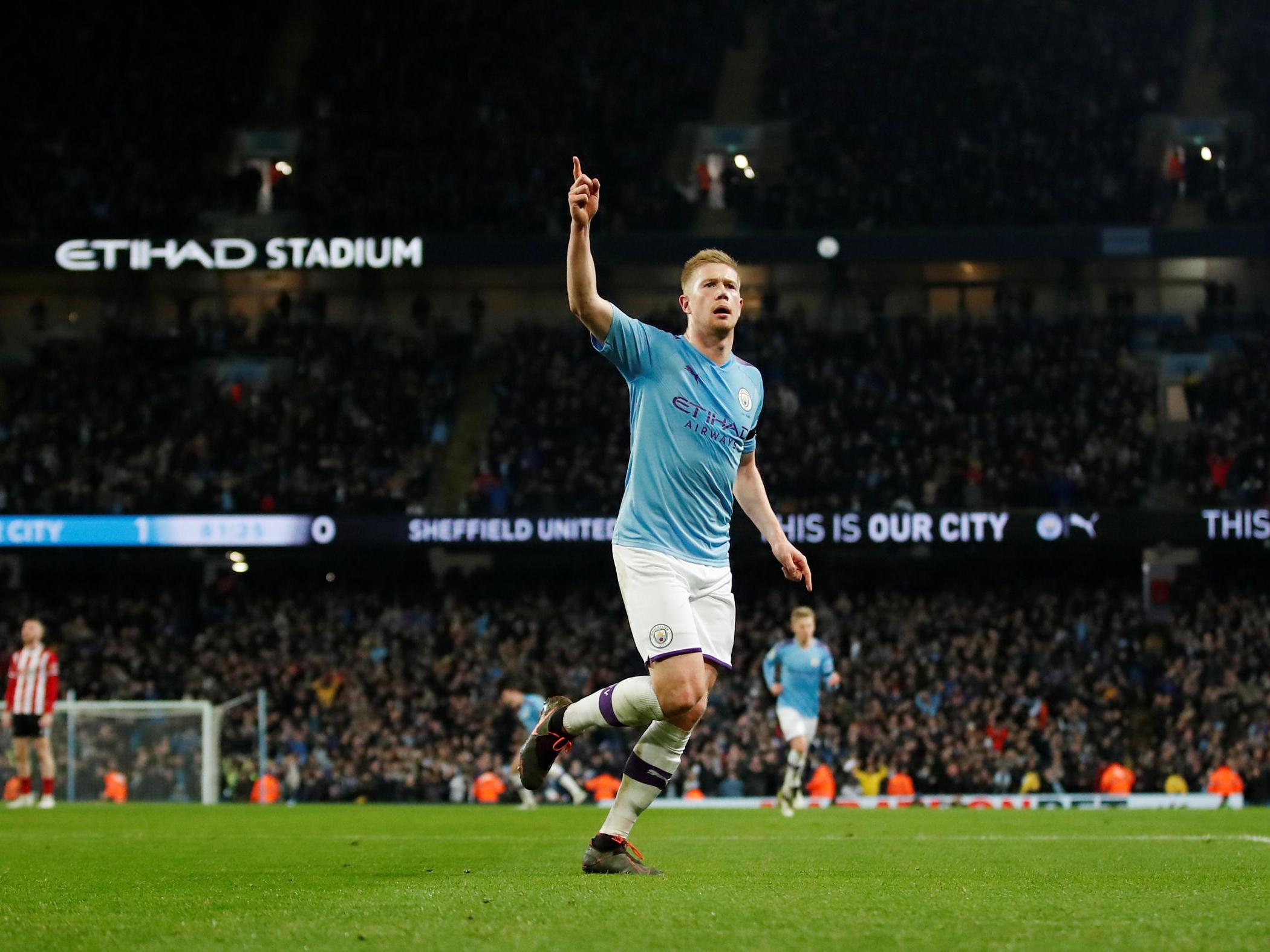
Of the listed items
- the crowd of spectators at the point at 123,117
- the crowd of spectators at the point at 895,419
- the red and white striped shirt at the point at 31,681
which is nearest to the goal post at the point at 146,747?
the red and white striped shirt at the point at 31,681

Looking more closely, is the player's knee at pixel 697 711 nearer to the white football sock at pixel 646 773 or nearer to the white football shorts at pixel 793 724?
the white football sock at pixel 646 773

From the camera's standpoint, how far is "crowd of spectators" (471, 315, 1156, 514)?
30312 mm

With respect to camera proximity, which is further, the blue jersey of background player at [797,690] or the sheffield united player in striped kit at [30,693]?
the sheffield united player in striped kit at [30,693]

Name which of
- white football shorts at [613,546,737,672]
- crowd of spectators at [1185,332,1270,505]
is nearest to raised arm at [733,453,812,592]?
white football shorts at [613,546,737,672]

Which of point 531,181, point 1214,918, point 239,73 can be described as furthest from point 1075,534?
point 1214,918

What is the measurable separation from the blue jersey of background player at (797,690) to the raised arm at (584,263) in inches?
430

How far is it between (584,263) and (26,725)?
1399 centimetres

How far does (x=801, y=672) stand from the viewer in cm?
1755

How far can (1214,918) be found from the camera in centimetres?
523

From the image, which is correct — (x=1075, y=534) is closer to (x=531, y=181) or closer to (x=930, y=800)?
(x=930, y=800)

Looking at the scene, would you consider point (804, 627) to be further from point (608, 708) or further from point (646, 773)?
point (608, 708)

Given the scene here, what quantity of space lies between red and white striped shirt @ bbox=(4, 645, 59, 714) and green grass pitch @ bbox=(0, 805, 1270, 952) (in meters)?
5.80

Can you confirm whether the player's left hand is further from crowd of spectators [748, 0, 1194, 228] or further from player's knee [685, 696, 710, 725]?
crowd of spectators [748, 0, 1194, 228]

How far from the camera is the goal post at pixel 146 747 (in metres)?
25.1
